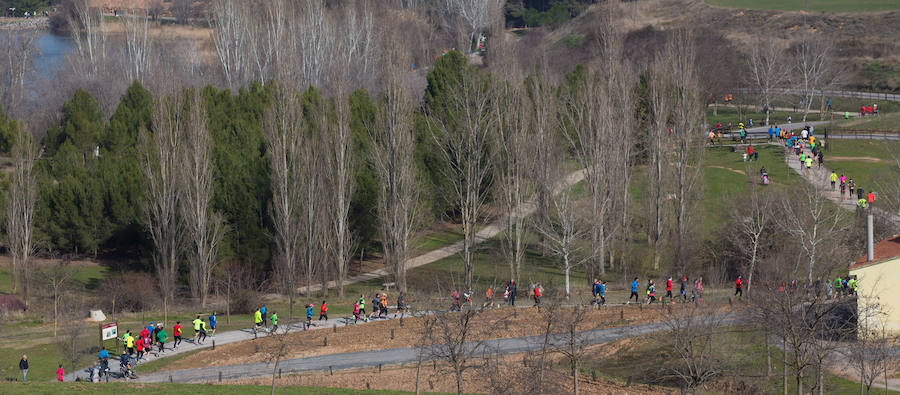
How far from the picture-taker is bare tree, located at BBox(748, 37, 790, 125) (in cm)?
9719

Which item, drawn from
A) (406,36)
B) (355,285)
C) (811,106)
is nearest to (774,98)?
(811,106)

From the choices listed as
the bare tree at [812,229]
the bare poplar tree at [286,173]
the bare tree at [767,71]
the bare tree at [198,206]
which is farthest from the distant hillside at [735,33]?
the bare tree at [198,206]

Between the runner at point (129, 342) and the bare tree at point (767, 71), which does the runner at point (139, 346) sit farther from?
the bare tree at point (767, 71)

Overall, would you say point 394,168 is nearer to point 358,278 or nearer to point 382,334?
point 358,278

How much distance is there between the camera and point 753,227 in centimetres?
5656

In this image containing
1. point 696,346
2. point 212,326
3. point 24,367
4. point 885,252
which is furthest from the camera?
point 885,252

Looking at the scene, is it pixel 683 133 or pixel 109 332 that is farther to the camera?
pixel 683 133

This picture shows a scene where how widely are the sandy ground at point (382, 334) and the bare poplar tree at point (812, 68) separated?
50.8 metres

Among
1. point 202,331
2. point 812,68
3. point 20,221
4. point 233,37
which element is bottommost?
point 202,331

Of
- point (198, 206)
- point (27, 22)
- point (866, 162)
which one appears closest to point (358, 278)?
point (198, 206)

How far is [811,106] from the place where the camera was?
104 m

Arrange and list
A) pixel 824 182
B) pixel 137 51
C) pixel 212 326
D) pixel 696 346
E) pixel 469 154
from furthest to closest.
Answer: pixel 137 51, pixel 824 182, pixel 469 154, pixel 212 326, pixel 696 346

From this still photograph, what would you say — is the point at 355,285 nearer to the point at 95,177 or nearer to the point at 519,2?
the point at 95,177

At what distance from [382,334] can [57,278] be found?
17629mm
